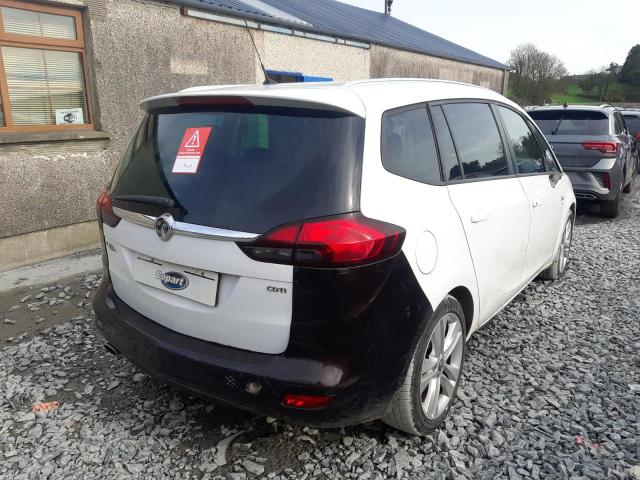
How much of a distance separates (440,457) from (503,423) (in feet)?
1.60

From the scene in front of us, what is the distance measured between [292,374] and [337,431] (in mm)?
791

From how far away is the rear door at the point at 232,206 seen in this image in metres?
2.10

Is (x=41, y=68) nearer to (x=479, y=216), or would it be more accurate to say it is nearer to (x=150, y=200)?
(x=150, y=200)

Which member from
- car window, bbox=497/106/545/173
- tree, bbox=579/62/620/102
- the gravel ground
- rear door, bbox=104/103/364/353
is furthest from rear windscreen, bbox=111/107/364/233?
tree, bbox=579/62/620/102

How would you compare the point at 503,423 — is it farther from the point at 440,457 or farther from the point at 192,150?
the point at 192,150

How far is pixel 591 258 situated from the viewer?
5930mm

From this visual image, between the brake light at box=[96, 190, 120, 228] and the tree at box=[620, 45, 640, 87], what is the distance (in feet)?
192

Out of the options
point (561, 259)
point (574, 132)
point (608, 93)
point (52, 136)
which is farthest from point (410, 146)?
point (608, 93)

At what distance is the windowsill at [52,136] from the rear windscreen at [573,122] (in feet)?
21.0

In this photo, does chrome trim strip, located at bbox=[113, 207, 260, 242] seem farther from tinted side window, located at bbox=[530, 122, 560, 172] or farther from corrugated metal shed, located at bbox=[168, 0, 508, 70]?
corrugated metal shed, located at bbox=[168, 0, 508, 70]

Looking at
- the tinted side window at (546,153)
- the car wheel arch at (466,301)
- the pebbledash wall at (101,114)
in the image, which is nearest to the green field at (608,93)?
the pebbledash wall at (101,114)

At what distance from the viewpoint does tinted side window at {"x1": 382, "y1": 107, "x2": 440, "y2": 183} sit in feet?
7.75

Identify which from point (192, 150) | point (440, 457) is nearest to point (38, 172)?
point (192, 150)

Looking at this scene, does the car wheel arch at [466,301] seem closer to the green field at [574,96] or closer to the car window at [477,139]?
the car window at [477,139]
